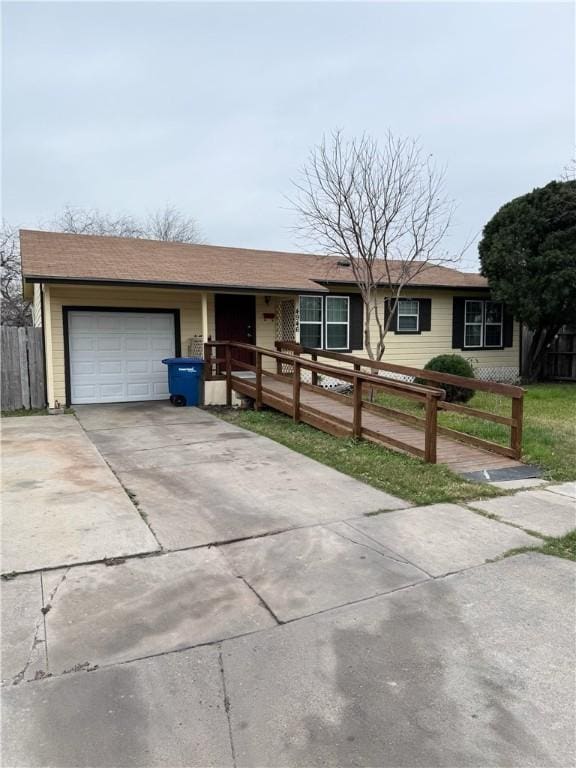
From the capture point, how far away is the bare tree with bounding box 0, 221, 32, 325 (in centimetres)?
2412

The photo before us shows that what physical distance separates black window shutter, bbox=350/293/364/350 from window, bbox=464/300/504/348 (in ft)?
12.4

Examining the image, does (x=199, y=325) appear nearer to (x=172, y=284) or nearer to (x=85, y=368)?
(x=172, y=284)

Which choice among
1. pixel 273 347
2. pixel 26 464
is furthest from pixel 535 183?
pixel 26 464

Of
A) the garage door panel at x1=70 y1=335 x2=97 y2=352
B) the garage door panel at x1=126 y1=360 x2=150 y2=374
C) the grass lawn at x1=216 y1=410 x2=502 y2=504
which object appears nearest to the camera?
the grass lawn at x1=216 y1=410 x2=502 y2=504

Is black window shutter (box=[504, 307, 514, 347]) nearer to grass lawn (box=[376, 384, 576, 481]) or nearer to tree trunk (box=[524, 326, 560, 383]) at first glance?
tree trunk (box=[524, 326, 560, 383])

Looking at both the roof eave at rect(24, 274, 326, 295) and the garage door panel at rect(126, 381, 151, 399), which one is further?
the garage door panel at rect(126, 381, 151, 399)

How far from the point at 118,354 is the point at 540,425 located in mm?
8508

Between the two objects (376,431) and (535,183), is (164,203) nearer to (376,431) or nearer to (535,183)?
(535,183)

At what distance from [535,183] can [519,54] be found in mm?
5015

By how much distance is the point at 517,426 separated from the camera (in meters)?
7.11

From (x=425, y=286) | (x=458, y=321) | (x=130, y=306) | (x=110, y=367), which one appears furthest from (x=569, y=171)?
(x=110, y=367)

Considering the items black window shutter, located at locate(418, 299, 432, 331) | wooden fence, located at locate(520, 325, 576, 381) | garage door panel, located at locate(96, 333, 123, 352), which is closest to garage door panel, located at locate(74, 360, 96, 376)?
garage door panel, located at locate(96, 333, 123, 352)

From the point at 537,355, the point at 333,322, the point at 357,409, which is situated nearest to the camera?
the point at 357,409

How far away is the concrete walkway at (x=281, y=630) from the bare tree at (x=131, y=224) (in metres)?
26.3
